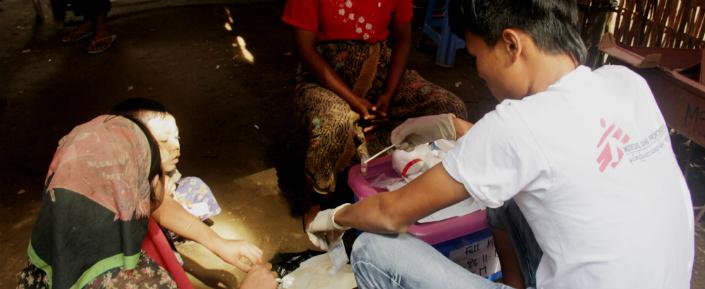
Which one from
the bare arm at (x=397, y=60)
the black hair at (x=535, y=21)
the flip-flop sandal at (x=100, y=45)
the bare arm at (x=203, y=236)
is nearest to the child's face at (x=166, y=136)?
the bare arm at (x=203, y=236)

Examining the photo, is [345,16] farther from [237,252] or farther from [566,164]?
[566,164]

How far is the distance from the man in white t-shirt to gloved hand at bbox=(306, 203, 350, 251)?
379 millimetres

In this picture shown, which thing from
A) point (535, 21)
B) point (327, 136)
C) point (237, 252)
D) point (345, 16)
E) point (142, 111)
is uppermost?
point (535, 21)

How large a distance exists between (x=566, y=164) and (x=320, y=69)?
1.57 meters

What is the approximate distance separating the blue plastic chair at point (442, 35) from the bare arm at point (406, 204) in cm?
302

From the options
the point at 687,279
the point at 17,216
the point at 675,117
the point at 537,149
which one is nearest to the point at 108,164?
the point at 537,149

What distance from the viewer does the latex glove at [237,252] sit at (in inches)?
68.9

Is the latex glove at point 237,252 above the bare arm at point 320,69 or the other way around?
the other way around

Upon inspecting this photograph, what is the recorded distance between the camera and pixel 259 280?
1.60m

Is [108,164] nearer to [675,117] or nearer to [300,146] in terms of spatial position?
[300,146]

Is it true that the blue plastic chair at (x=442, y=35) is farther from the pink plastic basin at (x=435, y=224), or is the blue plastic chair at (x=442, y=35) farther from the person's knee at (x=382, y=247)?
the person's knee at (x=382, y=247)

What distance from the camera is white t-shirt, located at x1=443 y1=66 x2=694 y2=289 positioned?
111cm

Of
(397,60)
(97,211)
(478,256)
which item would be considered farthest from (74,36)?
(478,256)

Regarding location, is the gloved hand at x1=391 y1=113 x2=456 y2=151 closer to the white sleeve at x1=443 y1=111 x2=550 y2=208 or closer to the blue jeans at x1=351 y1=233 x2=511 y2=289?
the blue jeans at x1=351 y1=233 x2=511 y2=289
